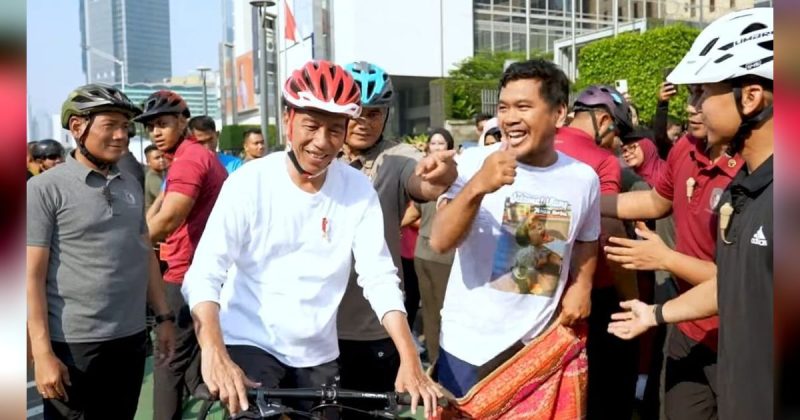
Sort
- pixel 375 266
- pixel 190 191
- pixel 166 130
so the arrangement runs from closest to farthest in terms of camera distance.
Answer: pixel 375 266, pixel 190 191, pixel 166 130

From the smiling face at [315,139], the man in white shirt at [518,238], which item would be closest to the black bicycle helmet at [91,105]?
the smiling face at [315,139]

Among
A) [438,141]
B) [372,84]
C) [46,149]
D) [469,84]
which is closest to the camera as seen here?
[372,84]

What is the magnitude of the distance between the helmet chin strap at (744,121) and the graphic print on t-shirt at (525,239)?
696mm

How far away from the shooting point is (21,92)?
1301 mm

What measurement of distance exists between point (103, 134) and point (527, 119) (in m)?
2.01

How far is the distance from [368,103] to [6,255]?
8.66 feet

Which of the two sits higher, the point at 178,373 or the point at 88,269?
the point at 88,269

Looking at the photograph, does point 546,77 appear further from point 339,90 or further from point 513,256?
point 339,90

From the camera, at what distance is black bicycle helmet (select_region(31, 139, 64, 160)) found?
9.77m

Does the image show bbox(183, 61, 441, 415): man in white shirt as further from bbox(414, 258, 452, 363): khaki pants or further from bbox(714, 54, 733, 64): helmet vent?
bbox(414, 258, 452, 363): khaki pants

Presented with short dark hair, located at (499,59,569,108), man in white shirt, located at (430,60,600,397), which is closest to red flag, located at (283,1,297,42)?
short dark hair, located at (499,59,569,108)

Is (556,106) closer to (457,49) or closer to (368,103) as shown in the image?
(368,103)

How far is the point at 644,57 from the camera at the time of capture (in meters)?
28.4

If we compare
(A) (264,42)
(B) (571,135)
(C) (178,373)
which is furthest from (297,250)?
(A) (264,42)
